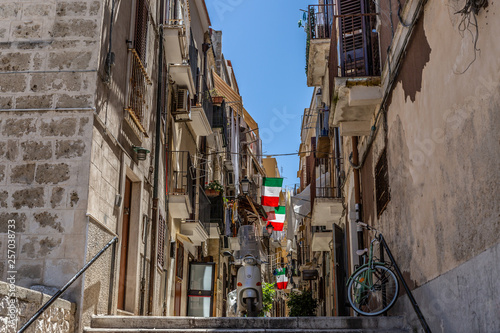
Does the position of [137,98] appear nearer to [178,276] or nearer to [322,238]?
[178,276]

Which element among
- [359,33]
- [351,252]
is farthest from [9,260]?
[351,252]

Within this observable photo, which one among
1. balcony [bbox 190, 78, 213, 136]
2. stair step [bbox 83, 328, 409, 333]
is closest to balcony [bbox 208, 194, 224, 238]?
balcony [bbox 190, 78, 213, 136]

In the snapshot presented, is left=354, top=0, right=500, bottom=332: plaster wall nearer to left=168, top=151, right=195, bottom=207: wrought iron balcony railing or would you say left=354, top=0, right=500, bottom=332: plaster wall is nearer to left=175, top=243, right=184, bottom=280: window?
left=168, top=151, right=195, bottom=207: wrought iron balcony railing

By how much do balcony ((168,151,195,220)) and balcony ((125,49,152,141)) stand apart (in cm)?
312

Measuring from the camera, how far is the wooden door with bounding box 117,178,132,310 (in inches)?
398

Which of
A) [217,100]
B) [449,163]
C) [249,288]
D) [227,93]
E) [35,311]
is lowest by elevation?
[35,311]

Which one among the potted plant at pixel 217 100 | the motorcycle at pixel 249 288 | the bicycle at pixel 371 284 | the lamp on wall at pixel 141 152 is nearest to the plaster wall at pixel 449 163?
the bicycle at pixel 371 284

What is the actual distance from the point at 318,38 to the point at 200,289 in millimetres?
8009

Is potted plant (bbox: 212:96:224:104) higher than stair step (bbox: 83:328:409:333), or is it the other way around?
potted plant (bbox: 212:96:224:104)

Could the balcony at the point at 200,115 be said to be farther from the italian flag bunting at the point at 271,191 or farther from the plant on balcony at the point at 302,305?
the italian flag bunting at the point at 271,191

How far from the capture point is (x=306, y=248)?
35.0 m

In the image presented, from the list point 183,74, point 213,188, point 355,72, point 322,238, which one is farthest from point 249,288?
point 213,188

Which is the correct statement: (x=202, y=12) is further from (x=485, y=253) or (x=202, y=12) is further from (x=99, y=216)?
(x=485, y=253)

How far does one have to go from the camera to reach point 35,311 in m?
6.21
